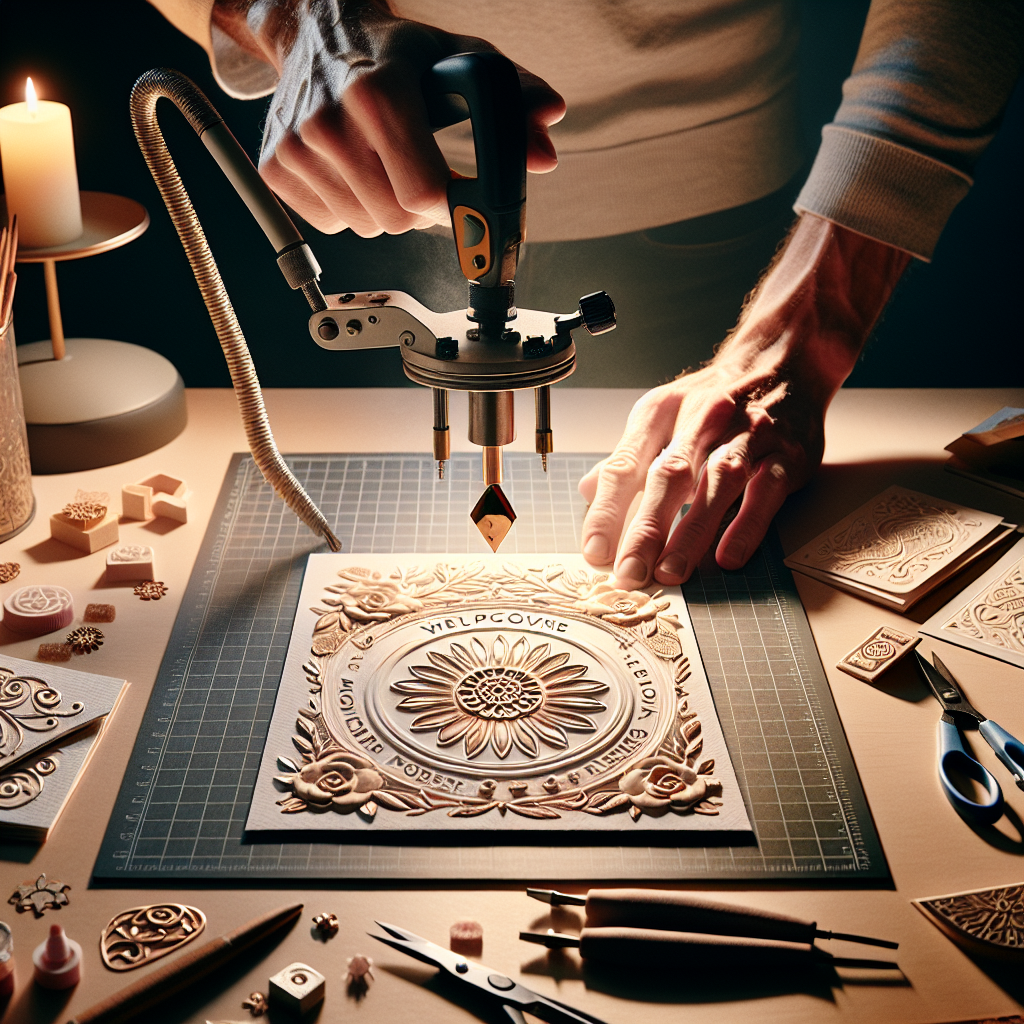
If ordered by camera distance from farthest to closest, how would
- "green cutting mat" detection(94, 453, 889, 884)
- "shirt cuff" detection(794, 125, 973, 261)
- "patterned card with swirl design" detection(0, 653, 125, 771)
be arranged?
"shirt cuff" detection(794, 125, 973, 261), "patterned card with swirl design" detection(0, 653, 125, 771), "green cutting mat" detection(94, 453, 889, 884)

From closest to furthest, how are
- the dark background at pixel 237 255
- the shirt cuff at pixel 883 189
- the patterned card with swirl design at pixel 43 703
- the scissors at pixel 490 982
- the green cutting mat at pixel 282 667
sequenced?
the scissors at pixel 490 982
the green cutting mat at pixel 282 667
the patterned card with swirl design at pixel 43 703
the shirt cuff at pixel 883 189
the dark background at pixel 237 255

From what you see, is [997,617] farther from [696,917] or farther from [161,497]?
[161,497]

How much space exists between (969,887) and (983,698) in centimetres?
27

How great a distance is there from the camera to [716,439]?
1509 mm

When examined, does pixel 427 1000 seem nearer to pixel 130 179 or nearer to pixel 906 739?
pixel 906 739

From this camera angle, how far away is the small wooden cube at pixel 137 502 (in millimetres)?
1459

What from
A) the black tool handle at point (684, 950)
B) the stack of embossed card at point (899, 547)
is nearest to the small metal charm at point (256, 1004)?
the black tool handle at point (684, 950)

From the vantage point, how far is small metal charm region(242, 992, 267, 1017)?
83 cm

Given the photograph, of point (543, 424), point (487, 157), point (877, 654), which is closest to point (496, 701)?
point (543, 424)

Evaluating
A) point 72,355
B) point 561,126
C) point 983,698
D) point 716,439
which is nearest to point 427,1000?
point 983,698

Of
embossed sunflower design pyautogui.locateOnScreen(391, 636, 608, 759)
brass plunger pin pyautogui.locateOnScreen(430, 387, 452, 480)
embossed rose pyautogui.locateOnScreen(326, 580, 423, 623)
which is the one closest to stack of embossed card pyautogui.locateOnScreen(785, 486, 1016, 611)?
embossed sunflower design pyautogui.locateOnScreen(391, 636, 608, 759)

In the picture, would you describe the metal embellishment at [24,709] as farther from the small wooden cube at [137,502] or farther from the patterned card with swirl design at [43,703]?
the small wooden cube at [137,502]

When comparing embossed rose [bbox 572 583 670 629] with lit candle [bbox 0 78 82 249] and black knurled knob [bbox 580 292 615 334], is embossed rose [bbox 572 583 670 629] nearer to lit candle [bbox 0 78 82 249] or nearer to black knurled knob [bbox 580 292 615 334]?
black knurled knob [bbox 580 292 615 334]

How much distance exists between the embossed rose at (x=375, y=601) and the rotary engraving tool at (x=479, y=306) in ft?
0.86
